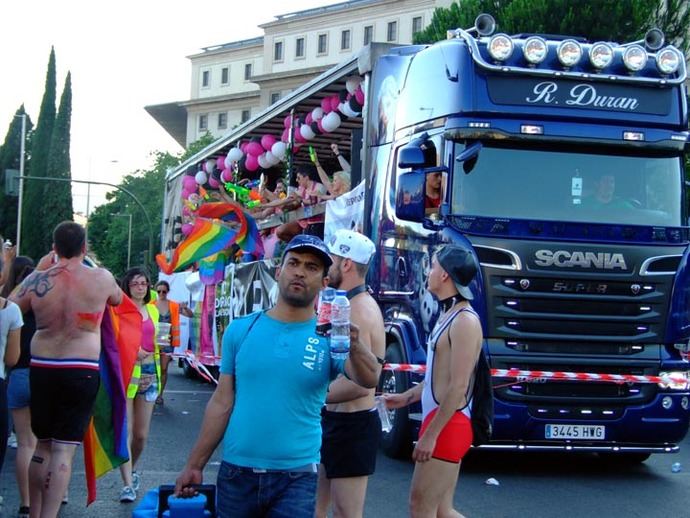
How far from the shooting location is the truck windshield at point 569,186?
30.7 ft

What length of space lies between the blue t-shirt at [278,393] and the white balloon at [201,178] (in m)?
14.3

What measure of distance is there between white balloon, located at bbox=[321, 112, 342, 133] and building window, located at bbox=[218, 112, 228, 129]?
7977 centimetres

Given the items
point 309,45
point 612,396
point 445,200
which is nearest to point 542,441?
point 612,396

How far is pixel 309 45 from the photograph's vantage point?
79.2 meters

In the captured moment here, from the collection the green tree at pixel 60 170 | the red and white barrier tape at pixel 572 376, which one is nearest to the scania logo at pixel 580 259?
the red and white barrier tape at pixel 572 376

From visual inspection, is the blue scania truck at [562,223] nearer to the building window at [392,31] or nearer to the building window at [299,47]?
the building window at [392,31]

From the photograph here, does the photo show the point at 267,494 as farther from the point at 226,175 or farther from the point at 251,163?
the point at 226,175

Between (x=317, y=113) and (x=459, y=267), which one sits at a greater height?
(x=317, y=113)

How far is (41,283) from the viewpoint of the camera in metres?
6.80

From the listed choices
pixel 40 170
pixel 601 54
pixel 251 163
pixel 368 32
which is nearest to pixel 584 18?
pixel 251 163

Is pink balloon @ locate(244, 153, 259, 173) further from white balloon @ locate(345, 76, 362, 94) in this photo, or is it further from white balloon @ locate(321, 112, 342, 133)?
white balloon @ locate(345, 76, 362, 94)

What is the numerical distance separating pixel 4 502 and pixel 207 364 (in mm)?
9366

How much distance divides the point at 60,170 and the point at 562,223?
62815 millimetres

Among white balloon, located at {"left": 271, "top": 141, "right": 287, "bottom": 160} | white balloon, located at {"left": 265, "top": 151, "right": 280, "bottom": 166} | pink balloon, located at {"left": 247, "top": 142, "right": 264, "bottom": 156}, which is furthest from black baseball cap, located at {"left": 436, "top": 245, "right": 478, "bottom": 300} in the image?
pink balloon, located at {"left": 247, "top": 142, "right": 264, "bottom": 156}
